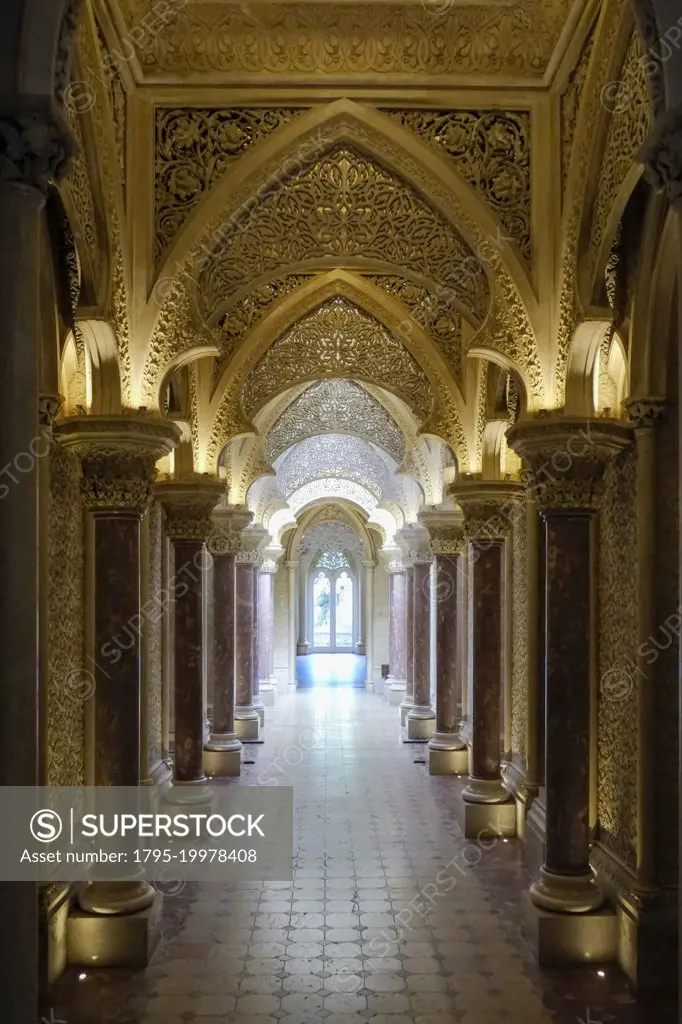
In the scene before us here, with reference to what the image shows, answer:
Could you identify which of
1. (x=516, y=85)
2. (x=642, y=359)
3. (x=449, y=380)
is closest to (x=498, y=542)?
(x=449, y=380)

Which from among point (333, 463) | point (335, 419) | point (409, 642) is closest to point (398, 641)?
point (409, 642)

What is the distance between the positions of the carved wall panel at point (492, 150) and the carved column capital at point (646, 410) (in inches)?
46.7

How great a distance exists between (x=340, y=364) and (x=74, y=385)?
12.8ft

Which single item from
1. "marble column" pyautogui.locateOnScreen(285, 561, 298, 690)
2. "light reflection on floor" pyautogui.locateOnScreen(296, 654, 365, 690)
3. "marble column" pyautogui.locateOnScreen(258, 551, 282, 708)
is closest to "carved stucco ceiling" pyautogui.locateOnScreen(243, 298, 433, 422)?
"marble column" pyautogui.locateOnScreen(258, 551, 282, 708)

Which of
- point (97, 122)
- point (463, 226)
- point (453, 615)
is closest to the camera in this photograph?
point (97, 122)

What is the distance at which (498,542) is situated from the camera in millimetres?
8758

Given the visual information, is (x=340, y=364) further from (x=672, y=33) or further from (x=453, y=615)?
(x=672, y=33)

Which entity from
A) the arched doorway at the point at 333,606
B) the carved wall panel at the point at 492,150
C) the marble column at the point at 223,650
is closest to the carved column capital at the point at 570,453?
the carved wall panel at the point at 492,150

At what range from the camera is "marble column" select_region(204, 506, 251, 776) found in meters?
11.2

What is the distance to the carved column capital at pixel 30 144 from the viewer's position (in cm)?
332

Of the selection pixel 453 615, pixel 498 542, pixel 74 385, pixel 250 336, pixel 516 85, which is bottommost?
pixel 453 615

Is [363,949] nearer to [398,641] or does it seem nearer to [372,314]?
[372,314]

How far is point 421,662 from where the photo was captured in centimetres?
1398

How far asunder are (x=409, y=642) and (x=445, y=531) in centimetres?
513
